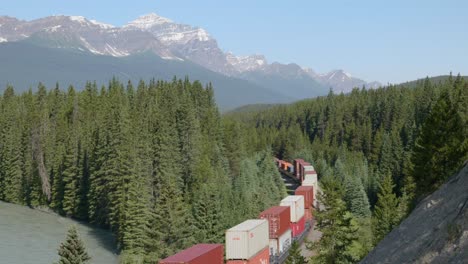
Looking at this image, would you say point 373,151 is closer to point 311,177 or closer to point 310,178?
point 311,177

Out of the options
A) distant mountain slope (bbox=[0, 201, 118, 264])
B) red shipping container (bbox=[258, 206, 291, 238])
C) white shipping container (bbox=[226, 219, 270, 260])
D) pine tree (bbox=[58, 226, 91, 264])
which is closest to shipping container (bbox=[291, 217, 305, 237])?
red shipping container (bbox=[258, 206, 291, 238])

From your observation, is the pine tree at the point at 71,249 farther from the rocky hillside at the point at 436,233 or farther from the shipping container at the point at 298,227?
the shipping container at the point at 298,227

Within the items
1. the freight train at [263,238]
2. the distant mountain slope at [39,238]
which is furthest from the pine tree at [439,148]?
the distant mountain slope at [39,238]

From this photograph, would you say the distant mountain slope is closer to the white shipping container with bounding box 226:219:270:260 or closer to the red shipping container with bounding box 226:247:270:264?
the red shipping container with bounding box 226:247:270:264

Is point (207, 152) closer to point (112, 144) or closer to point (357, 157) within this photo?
point (112, 144)

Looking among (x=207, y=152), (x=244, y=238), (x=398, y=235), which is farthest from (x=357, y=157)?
(x=398, y=235)

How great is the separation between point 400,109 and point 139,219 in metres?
104

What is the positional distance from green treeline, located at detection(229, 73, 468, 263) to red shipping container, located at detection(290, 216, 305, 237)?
5.16 meters

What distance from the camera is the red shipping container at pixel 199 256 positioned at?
32750mm

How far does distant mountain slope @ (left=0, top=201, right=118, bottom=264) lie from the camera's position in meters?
55.7

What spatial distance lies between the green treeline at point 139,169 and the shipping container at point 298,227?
4.19 m

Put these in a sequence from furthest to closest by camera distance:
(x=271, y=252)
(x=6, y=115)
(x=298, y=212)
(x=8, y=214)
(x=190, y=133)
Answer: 1. (x=6, y=115)
2. (x=190, y=133)
3. (x=8, y=214)
4. (x=298, y=212)
5. (x=271, y=252)

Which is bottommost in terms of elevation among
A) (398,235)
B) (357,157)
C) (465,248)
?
(357,157)

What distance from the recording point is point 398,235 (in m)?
23.4
